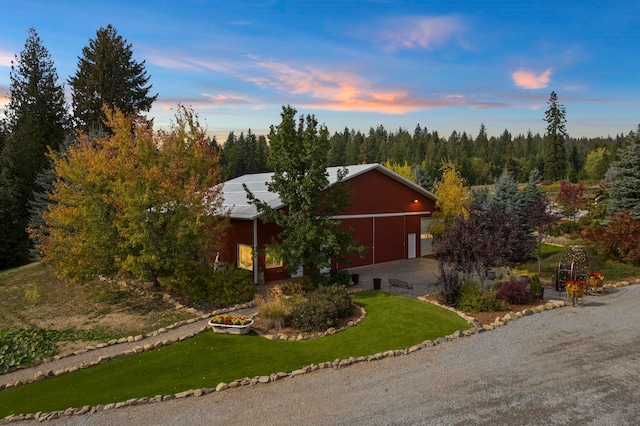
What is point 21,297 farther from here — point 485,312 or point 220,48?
point 485,312

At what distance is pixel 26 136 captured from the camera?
3769cm

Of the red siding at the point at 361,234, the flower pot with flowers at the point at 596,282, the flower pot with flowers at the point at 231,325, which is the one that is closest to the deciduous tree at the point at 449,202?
the red siding at the point at 361,234

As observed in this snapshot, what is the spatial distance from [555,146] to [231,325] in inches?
3037

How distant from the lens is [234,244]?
877 inches

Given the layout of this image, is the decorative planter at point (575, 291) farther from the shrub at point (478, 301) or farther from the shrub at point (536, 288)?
the shrub at point (478, 301)

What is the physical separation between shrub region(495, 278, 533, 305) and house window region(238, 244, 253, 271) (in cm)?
1142

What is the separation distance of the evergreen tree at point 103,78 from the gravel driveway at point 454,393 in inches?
1586

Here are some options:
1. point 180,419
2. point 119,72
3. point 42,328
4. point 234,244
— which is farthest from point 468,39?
point 119,72

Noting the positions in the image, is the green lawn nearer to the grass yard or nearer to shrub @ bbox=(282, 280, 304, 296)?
the grass yard

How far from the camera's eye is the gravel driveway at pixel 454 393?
27.1 ft

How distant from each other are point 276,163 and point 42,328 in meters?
11.0

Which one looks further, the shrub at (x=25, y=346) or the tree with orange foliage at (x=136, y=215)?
the tree with orange foliage at (x=136, y=215)

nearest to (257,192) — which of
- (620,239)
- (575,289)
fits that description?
(575,289)

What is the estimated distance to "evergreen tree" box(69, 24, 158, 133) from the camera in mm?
42625
